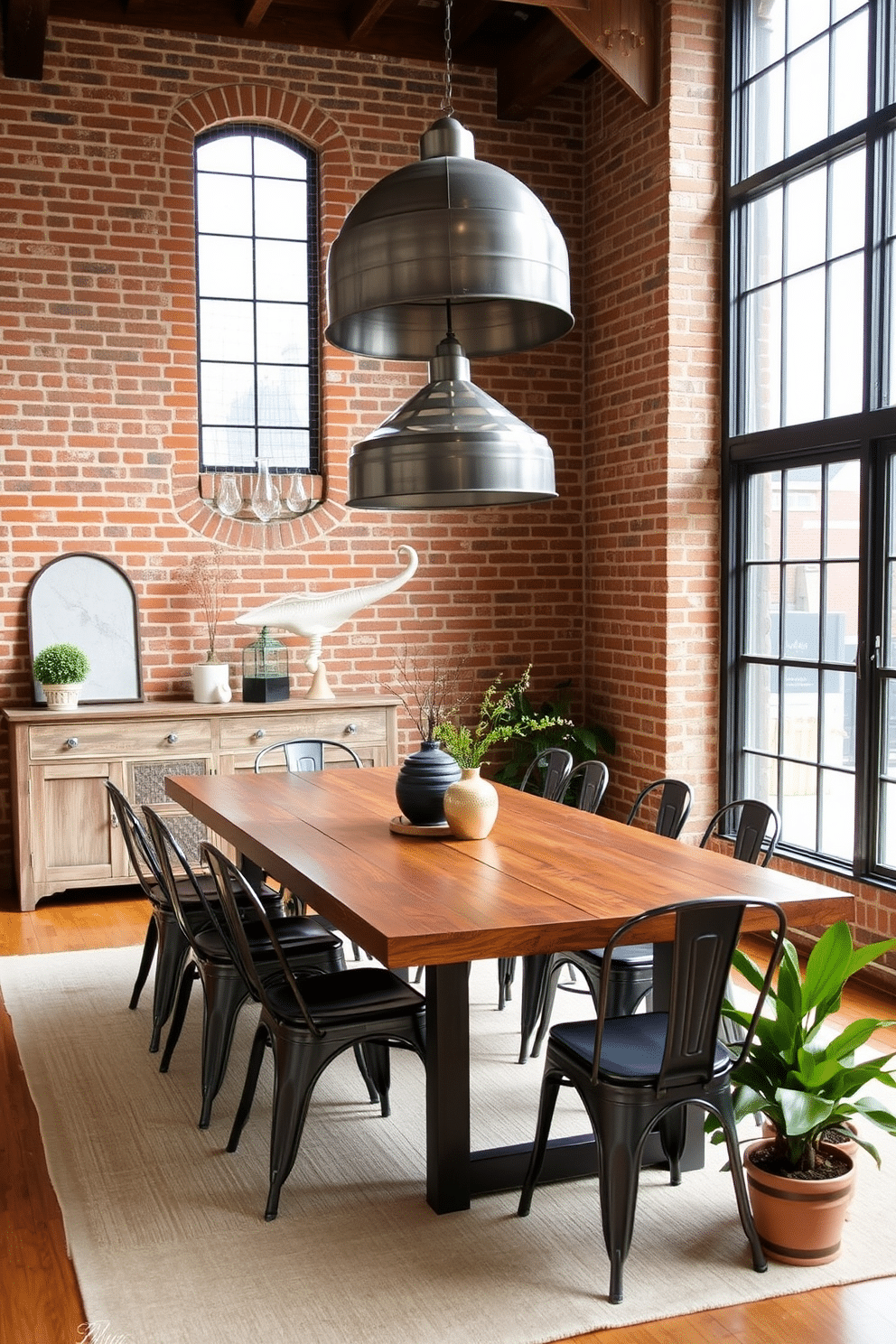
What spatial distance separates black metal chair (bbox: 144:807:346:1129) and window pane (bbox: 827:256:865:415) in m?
2.85

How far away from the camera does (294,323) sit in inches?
269

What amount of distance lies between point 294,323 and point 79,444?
1271 mm

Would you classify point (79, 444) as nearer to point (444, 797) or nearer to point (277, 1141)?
point (444, 797)

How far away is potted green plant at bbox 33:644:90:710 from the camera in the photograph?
603 centimetres

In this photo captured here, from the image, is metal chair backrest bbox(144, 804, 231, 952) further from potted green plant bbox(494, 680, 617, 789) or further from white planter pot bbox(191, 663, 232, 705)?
potted green plant bbox(494, 680, 617, 789)

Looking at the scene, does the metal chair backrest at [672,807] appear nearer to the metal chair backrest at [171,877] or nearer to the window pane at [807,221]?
the metal chair backrest at [171,877]

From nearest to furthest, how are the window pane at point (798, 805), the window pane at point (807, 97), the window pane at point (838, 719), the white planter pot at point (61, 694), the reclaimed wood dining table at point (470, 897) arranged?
1. the reclaimed wood dining table at point (470, 897)
2. the window pane at point (838, 719)
3. the window pane at point (807, 97)
4. the window pane at point (798, 805)
5. the white planter pot at point (61, 694)

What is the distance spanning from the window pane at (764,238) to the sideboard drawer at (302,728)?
8.60 feet

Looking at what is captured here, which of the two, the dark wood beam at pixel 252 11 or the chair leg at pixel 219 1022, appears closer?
the chair leg at pixel 219 1022

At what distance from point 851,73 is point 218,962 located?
4002 millimetres

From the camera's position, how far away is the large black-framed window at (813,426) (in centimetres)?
490

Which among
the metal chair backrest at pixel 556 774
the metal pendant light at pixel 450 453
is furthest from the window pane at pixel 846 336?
the metal pendant light at pixel 450 453

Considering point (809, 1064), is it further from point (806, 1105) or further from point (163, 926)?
point (163, 926)

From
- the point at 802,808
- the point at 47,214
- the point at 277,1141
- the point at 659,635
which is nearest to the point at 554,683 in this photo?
the point at 659,635
